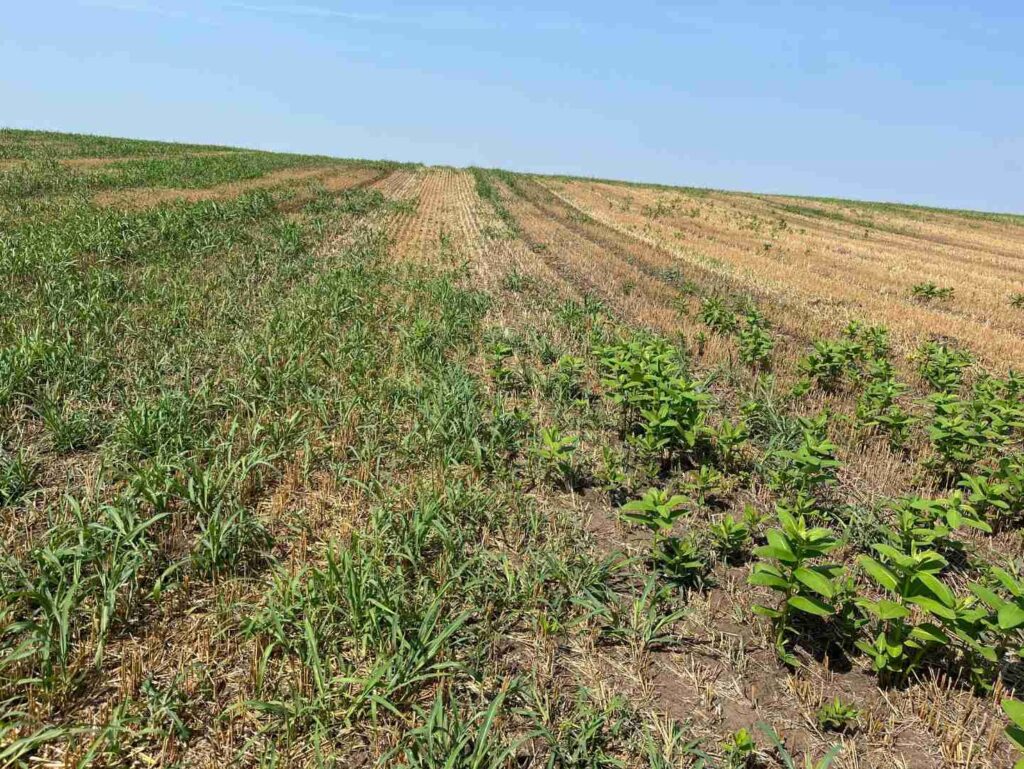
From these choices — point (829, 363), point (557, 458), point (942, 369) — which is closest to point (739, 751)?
point (557, 458)

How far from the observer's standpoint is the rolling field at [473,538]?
2617mm

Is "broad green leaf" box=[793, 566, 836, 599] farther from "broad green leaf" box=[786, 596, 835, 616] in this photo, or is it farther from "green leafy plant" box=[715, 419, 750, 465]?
"green leafy plant" box=[715, 419, 750, 465]

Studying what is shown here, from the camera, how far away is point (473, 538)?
3.96m

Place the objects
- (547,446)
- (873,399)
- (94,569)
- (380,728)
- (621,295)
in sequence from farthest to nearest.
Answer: (621,295), (873,399), (547,446), (94,569), (380,728)

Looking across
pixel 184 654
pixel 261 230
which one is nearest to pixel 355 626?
pixel 184 654

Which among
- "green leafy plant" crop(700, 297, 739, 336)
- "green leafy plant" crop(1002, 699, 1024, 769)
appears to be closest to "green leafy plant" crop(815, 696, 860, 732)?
"green leafy plant" crop(1002, 699, 1024, 769)

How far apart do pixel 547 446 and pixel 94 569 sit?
3.22 meters

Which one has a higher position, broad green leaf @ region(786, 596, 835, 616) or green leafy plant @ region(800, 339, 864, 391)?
green leafy plant @ region(800, 339, 864, 391)

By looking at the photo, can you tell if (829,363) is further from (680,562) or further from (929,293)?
(929,293)

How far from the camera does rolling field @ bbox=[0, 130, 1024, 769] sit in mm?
2617

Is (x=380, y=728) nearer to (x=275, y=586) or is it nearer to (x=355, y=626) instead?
(x=355, y=626)

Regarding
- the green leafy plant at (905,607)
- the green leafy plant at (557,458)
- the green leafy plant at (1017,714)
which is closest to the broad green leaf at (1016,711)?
the green leafy plant at (1017,714)

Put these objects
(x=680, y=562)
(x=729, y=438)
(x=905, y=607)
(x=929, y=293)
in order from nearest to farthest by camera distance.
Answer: (x=905, y=607) < (x=680, y=562) < (x=729, y=438) < (x=929, y=293)

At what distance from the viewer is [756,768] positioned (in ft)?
8.33
